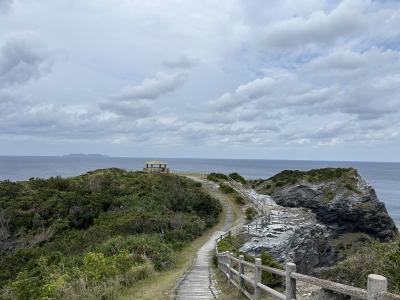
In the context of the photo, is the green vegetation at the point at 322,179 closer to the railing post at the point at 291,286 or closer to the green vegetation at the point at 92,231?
the green vegetation at the point at 92,231

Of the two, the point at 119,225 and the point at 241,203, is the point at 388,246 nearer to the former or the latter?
the point at 119,225

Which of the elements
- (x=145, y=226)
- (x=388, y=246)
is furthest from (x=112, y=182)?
(x=388, y=246)

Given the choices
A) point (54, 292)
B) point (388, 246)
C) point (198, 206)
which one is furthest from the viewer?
point (198, 206)

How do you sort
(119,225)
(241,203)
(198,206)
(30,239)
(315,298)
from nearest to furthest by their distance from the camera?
1. (315,298)
2. (119,225)
3. (30,239)
4. (198,206)
5. (241,203)

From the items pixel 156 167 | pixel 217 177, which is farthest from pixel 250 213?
pixel 156 167

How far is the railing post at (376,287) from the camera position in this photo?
3.95 meters

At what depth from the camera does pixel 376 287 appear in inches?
157

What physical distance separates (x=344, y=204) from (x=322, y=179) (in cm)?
479

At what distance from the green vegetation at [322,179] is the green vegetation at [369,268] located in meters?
44.2

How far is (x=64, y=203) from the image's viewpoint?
124 feet

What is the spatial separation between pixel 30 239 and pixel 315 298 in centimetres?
2912

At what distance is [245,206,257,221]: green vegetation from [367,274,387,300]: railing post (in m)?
35.3

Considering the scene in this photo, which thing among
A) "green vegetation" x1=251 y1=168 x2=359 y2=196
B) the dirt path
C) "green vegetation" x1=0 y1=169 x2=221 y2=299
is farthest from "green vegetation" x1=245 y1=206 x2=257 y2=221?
"green vegetation" x1=251 y1=168 x2=359 y2=196

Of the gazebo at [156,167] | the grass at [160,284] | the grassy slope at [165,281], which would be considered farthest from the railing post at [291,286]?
the gazebo at [156,167]
